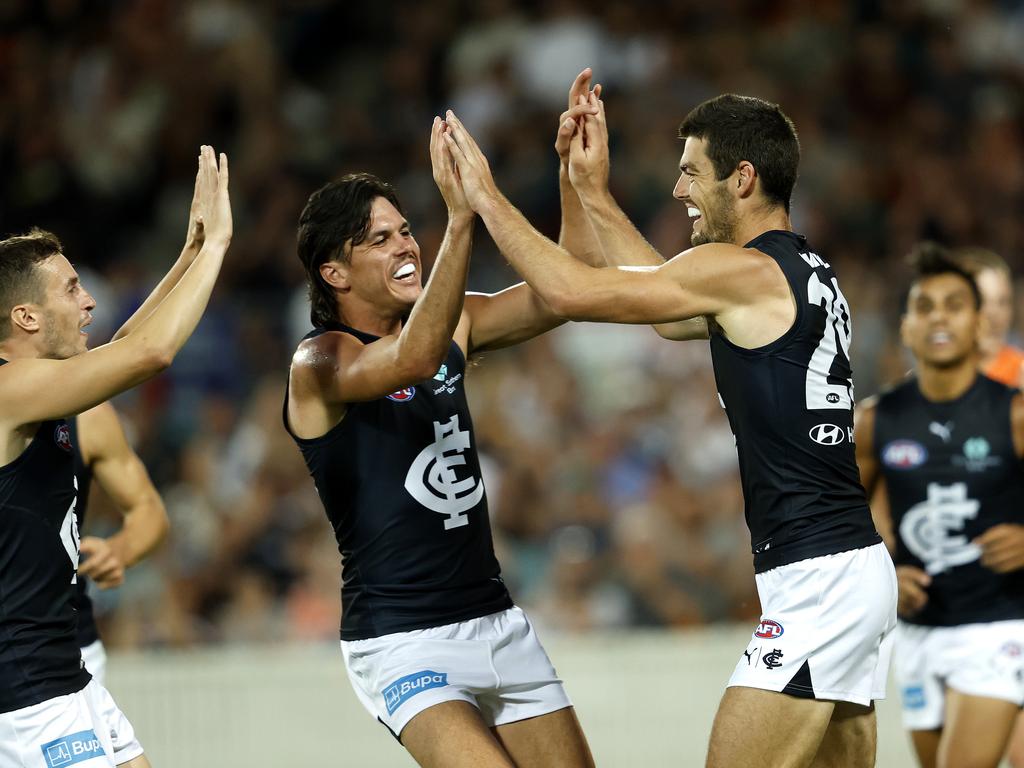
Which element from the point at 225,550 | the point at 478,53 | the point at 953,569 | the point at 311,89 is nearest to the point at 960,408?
the point at 953,569

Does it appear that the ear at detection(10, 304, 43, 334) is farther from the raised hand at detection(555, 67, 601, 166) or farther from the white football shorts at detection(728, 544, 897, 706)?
the white football shorts at detection(728, 544, 897, 706)

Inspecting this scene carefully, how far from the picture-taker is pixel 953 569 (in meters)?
6.46

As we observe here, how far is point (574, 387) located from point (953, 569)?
4.62m

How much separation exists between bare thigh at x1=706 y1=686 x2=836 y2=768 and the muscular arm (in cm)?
220

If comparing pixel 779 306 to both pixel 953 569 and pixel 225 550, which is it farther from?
pixel 225 550

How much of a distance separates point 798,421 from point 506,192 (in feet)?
25.4

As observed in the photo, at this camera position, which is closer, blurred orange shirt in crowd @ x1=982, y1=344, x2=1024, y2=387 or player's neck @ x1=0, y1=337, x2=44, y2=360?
player's neck @ x1=0, y1=337, x2=44, y2=360

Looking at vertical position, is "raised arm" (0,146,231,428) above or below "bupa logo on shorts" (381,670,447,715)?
above

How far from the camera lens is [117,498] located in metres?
6.09

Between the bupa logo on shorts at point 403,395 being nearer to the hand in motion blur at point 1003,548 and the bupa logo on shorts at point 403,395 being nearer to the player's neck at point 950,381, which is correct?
the player's neck at point 950,381

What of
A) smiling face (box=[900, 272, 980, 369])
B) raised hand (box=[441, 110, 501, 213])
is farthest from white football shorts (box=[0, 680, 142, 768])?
smiling face (box=[900, 272, 980, 369])

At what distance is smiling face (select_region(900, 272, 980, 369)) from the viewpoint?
646 cm

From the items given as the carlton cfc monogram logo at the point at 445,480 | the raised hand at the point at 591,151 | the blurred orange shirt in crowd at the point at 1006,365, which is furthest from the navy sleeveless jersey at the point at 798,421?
the blurred orange shirt in crowd at the point at 1006,365

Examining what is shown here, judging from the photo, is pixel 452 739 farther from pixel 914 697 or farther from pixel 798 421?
pixel 914 697
